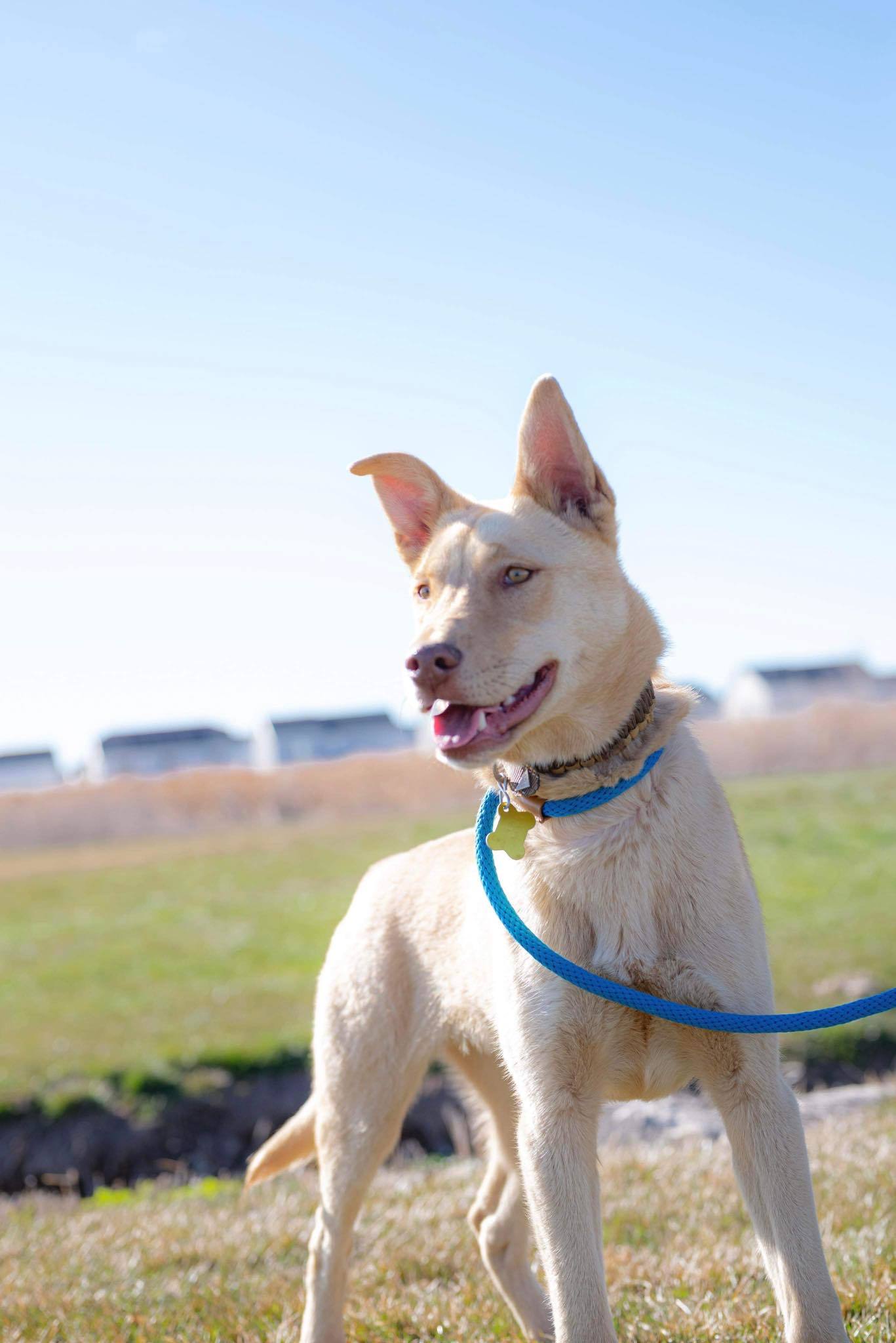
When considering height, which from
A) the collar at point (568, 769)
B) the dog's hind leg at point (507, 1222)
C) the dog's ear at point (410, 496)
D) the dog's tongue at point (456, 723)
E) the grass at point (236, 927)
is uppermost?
the dog's ear at point (410, 496)

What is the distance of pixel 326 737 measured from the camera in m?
85.1

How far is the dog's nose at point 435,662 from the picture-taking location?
2.60 metres

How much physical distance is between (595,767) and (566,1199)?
1014mm

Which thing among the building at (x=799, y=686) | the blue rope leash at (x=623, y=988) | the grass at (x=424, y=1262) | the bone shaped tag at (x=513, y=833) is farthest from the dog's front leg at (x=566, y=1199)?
the building at (x=799, y=686)

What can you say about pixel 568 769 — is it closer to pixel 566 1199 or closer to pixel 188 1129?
pixel 566 1199

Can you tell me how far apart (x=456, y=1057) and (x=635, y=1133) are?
393 cm

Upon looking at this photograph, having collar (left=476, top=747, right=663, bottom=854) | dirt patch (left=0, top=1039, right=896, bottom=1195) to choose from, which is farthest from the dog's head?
dirt patch (left=0, top=1039, right=896, bottom=1195)

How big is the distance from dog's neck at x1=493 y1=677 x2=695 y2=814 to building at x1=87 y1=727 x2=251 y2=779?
7880 centimetres

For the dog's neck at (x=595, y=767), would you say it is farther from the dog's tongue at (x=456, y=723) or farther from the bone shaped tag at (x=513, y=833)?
the dog's tongue at (x=456, y=723)

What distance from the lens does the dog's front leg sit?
105 inches

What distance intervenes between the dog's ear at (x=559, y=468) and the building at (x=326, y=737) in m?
79.8

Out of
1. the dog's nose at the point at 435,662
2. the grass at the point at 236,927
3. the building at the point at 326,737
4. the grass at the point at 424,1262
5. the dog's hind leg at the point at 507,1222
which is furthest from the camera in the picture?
the building at the point at 326,737

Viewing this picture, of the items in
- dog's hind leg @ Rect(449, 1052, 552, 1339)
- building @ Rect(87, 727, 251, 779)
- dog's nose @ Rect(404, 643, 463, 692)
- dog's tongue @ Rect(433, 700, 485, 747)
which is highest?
dog's nose @ Rect(404, 643, 463, 692)

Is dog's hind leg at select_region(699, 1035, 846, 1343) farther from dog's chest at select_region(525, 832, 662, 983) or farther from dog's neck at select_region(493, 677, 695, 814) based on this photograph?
dog's neck at select_region(493, 677, 695, 814)
